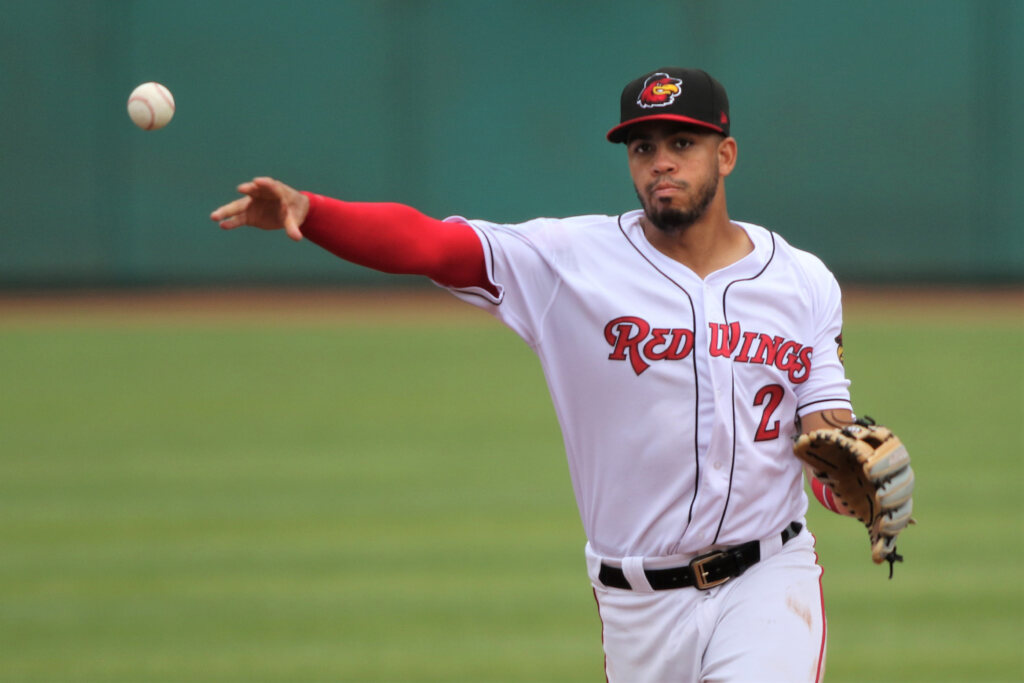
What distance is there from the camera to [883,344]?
58.3 ft

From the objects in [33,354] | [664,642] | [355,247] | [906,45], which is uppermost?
[906,45]

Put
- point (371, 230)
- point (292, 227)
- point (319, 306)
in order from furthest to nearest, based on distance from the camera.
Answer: point (319, 306)
point (371, 230)
point (292, 227)

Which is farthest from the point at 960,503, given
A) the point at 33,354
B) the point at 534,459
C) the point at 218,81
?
the point at 218,81

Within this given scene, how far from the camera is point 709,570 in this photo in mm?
3936

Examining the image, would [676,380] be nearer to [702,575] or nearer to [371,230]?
[702,575]

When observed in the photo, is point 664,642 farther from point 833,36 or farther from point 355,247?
point 833,36

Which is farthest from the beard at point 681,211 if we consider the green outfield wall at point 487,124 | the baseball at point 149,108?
the green outfield wall at point 487,124

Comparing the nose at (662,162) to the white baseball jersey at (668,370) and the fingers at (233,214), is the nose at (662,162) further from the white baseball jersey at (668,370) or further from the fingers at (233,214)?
the fingers at (233,214)

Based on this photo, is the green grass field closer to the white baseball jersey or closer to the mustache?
the white baseball jersey

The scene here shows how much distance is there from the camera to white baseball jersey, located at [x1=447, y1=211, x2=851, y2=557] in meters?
3.96

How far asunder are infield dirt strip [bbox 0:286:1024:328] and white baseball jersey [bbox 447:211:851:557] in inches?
636

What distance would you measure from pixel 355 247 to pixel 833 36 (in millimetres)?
19843

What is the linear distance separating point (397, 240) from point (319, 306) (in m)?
18.0

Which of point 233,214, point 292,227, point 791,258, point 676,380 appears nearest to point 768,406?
point 676,380
